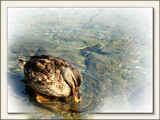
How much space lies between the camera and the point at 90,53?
677 centimetres

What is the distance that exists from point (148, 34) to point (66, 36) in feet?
12.0

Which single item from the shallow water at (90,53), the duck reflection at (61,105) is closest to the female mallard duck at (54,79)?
the duck reflection at (61,105)

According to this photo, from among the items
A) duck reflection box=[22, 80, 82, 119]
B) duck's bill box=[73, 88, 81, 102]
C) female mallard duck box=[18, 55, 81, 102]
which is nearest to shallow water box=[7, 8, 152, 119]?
duck reflection box=[22, 80, 82, 119]

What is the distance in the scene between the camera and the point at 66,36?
26.5 feet

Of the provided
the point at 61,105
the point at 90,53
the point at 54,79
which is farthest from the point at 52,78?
the point at 90,53

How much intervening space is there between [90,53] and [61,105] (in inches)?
108

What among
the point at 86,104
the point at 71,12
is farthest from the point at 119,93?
the point at 71,12

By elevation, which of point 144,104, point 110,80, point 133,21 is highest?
point 133,21

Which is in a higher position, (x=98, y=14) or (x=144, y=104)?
(x=98, y=14)

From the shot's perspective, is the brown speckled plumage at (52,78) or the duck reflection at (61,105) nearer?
the duck reflection at (61,105)

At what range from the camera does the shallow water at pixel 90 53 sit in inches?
177

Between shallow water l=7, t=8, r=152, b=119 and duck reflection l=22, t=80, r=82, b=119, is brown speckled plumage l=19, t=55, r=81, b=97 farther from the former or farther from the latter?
shallow water l=7, t=8, r=152, b=119

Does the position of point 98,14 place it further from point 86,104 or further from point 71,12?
point 86,104

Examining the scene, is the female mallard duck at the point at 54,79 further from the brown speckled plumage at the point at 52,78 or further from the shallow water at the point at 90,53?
Answer: the shallow water at the point at 90,53
